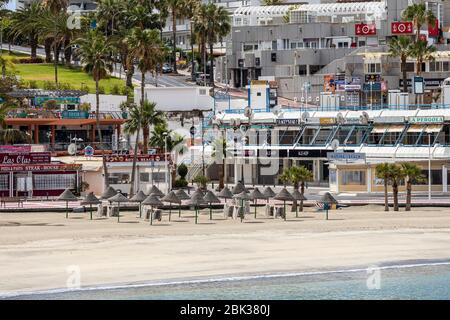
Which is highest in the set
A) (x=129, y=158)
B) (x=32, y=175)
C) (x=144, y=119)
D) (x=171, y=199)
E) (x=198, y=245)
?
(x=144, y=119)

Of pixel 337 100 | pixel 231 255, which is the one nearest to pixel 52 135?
pixel 337 100

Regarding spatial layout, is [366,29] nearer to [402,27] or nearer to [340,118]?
[402,27]

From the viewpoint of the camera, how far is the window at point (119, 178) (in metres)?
116

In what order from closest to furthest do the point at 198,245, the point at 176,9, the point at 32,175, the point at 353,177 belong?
the point at 198,245, the point at 32,175, the point at 353,177, the point at 176,9

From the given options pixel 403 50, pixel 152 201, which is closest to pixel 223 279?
pixel 152 201

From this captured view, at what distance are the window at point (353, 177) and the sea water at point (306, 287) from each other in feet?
159

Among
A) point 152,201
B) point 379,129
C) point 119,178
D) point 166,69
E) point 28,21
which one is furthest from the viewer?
point 166,69

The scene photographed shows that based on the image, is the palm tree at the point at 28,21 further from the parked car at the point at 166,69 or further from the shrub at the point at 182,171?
the shrub at the point at 182,171

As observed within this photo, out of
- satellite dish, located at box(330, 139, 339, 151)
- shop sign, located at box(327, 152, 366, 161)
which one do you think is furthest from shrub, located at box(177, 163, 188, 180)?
shop sign, located at box(327, 152, 366, 161)

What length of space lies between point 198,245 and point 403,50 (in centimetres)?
8164

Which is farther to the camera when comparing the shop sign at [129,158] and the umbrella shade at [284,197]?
the shop sign at [129,158]

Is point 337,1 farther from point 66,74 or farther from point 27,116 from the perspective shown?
point 27,116

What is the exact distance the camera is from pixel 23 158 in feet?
359

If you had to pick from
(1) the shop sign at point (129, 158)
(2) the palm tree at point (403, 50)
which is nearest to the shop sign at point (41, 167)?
(1) the shop sign at point (129, 158)
